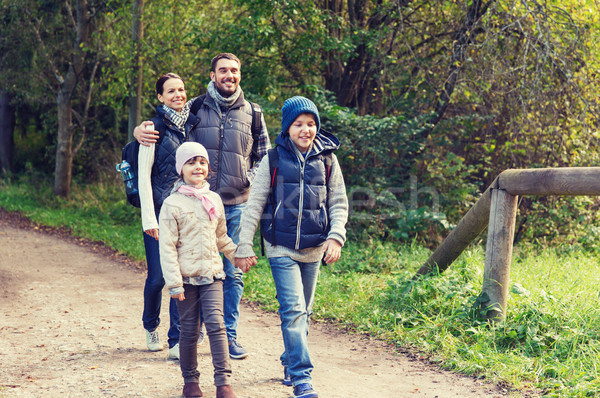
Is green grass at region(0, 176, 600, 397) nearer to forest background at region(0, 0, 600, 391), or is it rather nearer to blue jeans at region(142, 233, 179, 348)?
forest background at region(0, 0, 600, 391)

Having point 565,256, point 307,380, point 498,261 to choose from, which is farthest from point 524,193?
point 565,256

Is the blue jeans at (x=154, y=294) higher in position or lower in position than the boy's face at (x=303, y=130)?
lower

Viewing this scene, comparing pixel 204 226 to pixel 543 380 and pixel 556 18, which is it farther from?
pixel 556 18

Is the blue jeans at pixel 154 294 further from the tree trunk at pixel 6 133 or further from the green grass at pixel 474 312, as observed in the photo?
the tree trunk at pixel 6 133

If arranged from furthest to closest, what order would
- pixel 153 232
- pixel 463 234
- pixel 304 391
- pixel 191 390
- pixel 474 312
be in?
pixel 463 234 → pixel 474 312 → pixel 153 232 → pixel 191 390 → pixel 304 391

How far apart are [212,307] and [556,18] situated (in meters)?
7.29

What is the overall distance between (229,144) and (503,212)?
7.40ft

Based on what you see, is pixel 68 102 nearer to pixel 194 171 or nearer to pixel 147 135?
pixel 147 135

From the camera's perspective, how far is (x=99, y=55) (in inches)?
567

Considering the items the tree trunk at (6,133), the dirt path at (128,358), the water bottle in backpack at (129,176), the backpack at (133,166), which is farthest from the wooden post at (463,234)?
the tree trunk at (6,133)

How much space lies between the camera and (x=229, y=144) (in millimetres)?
4676

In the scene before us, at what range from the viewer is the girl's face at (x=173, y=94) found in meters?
4.57

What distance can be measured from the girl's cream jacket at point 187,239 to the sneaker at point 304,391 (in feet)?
2.76

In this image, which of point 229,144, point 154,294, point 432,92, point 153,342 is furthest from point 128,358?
point 432,92
